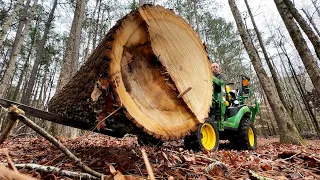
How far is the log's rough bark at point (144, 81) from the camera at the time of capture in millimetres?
1719

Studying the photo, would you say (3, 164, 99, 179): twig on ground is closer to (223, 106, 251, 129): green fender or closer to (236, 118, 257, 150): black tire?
(223, 106, 251, 129): green fender

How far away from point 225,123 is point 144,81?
3.00 meters

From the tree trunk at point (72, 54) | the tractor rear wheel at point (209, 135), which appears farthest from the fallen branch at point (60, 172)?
the tree trunk at point (72, 54)

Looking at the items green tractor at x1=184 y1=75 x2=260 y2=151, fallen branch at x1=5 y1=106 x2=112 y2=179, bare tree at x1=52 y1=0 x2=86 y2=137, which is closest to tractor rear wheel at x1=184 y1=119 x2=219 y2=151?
green tractor at x1=184 y1=75 x2=260 y2=151

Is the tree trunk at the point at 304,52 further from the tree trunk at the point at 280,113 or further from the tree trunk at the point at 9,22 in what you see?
the tree trunk at the point at 9,22

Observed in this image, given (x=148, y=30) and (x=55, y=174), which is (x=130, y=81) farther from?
(x=55, y=174)

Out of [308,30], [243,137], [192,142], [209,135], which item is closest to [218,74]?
[243,137]

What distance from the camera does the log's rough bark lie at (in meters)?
1.72

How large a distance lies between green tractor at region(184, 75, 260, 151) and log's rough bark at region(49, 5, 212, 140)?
4.54ft

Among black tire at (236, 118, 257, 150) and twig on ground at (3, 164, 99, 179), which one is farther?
black tire at (236, 118, 257, 150)

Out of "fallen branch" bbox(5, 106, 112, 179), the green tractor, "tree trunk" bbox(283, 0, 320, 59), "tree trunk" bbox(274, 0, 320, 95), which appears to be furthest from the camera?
"tree trunk" bbox(283, 0, 320, 59)

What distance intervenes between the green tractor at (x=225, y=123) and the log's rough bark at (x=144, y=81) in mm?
1383

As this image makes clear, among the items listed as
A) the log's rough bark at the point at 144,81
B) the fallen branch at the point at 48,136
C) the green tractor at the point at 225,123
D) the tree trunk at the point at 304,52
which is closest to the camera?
the fallen branch at the point at 48,136

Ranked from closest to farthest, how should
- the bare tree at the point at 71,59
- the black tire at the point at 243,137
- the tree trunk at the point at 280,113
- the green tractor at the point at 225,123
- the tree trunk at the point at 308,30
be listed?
the green tractor at the point at 225,123
the black tire at the point at 243,137
the tree trunk at the point at 308,30
the bare tree at the point at 71,59
the tree trunk at the point at 280,113
